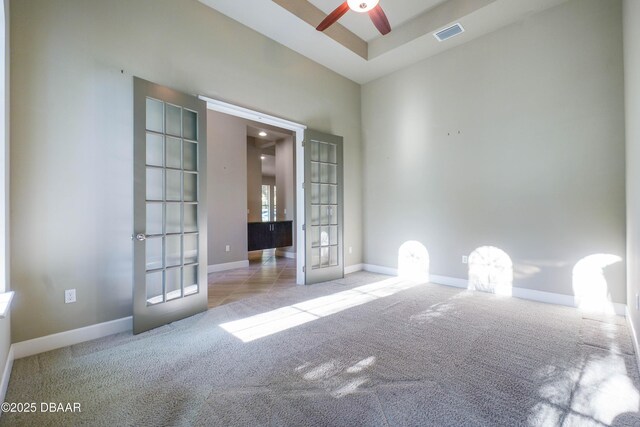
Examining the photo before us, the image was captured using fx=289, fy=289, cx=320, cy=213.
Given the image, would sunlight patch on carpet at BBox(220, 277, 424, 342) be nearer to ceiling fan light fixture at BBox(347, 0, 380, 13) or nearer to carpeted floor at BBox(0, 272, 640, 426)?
carpeted floor at BBox(0, 272, 640, 426)

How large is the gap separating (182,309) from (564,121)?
483 centimetres

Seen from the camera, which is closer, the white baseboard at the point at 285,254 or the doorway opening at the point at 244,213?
the doorway opening at the point at 244,213

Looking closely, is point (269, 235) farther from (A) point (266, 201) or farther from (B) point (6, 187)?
(A) point (266, 201)

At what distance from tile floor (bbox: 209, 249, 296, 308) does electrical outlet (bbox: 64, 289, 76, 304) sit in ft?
4.40

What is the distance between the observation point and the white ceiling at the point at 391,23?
11.3 feet

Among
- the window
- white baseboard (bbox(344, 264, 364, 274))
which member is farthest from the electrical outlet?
the window

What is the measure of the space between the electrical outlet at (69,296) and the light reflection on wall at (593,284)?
517 cm

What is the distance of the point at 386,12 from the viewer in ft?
12.8

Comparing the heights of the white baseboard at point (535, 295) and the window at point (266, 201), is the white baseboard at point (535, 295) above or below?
below

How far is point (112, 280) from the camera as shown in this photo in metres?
2.71

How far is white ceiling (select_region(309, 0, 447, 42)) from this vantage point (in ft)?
12.1

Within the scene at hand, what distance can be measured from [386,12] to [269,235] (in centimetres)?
471

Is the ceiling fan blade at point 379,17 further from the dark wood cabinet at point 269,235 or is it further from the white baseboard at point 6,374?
the dark wood cabinet at point 269,235

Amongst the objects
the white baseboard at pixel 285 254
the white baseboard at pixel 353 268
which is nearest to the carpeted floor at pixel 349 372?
the white baseboard at pixel 353 268
